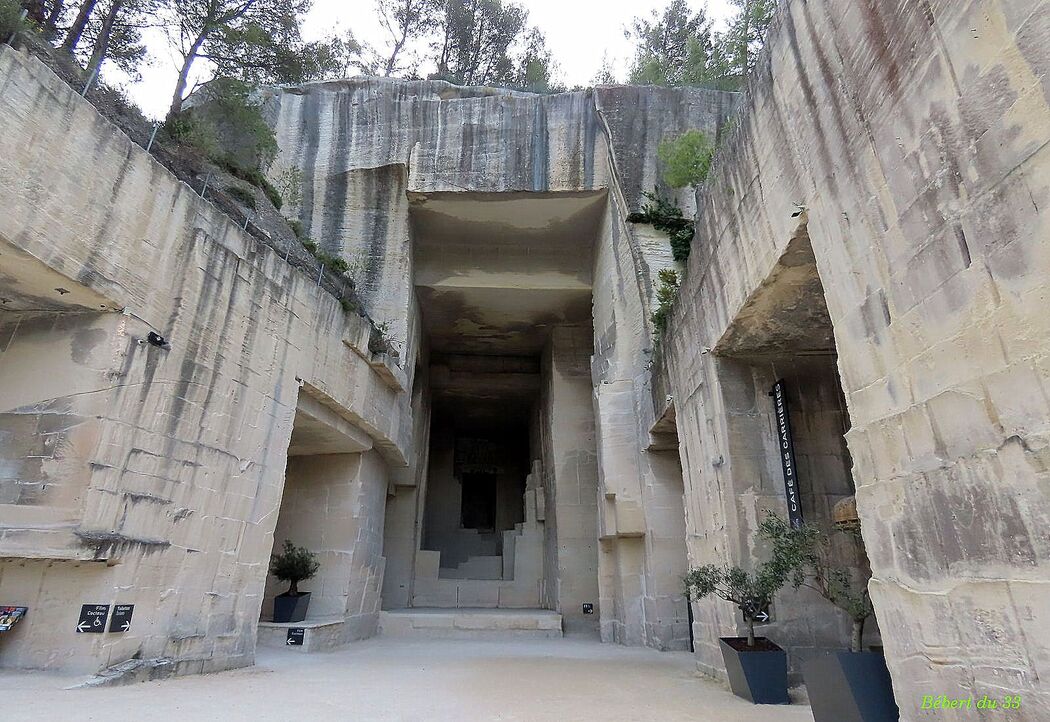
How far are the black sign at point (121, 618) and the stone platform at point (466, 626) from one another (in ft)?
23.6

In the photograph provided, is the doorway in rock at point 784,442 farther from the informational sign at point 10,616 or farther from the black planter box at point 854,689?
the informational sign at point 10,616

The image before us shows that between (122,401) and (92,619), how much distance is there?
6.92 ft

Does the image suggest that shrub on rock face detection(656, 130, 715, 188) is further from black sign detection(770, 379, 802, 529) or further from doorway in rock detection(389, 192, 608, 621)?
black sign detection(770, 379, 802, 529)

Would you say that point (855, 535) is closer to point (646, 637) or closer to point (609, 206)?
point (646, 637)

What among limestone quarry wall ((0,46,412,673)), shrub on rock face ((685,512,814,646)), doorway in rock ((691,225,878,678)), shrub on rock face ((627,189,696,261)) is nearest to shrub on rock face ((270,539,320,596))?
limestone quarry wall ((0,46,412,673))

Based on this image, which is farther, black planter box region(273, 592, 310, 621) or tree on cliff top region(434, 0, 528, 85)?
tree on cliff top region(434, 0, 528, 85)

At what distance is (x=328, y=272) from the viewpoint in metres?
10.9

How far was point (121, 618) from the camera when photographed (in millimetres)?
5914

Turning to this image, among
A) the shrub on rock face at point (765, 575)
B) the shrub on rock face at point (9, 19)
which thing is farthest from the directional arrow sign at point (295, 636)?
the shrub on rock face at point (9, 19)

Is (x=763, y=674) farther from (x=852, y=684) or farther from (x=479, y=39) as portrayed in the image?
(x=479, y=39)

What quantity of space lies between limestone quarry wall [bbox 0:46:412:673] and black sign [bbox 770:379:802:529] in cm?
646

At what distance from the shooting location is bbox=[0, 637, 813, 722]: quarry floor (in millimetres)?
4625

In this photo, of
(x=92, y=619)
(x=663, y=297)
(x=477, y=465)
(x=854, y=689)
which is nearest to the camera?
(x=854, y=689)

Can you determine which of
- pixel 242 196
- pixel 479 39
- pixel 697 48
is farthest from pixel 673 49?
pixel 242 196
